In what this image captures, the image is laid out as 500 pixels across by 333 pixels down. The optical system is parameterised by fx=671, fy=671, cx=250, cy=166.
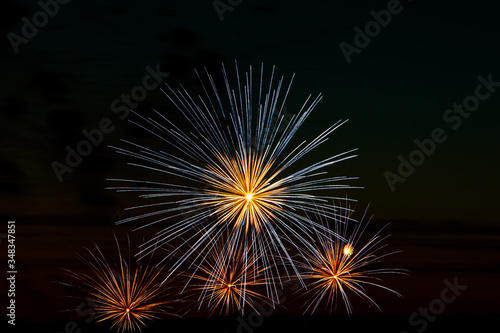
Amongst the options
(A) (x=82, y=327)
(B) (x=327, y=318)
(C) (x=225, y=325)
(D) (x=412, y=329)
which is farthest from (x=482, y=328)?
(A) (x=82, y=327)

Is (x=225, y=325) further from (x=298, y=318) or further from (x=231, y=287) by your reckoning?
(x=298, y=318)

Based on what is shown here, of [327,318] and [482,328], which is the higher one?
[327,318]

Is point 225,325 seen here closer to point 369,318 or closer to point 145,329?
point 145,329

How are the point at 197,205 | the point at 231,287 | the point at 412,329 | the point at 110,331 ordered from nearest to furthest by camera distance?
1. the point at 197,205
2. the point at 231,287
3. the point at 110,331
4. the point at 412,329

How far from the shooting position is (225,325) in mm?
24188

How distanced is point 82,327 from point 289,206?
10.5 meters

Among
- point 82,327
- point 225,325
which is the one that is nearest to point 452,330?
point 225,325

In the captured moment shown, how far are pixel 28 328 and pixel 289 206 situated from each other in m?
11.6

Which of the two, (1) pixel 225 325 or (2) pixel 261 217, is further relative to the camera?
(1) pixel 225 325

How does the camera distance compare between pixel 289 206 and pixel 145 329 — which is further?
pixel 145 329

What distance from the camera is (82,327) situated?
24.0 meters

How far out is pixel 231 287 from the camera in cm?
2295

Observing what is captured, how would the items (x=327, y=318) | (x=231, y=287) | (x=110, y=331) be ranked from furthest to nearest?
1. (x=327, y=318)
2. (x=110, y=331)
3. (x=231, y=287)

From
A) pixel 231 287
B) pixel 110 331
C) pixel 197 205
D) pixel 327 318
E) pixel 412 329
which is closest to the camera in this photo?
pixel 197 205
